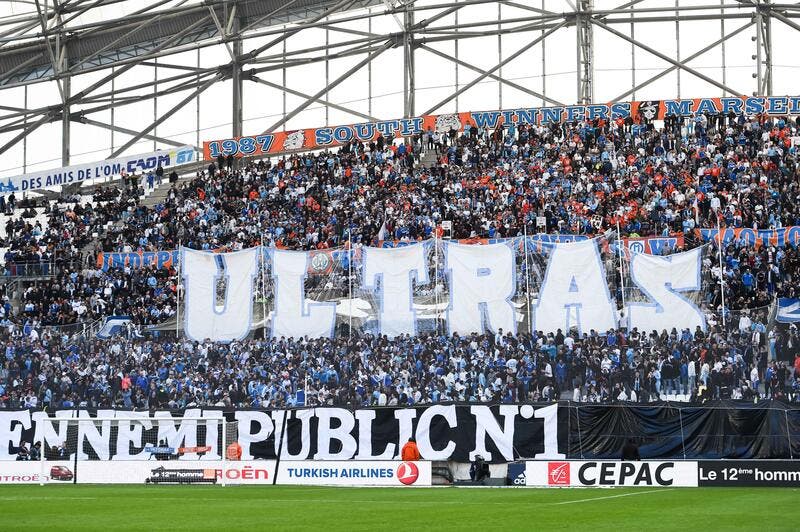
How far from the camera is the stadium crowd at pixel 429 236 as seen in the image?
3309cm

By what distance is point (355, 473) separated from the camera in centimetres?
2909

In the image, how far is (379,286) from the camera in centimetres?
4003

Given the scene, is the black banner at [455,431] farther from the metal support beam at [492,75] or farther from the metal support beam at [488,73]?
the metal support beam at [492,75]

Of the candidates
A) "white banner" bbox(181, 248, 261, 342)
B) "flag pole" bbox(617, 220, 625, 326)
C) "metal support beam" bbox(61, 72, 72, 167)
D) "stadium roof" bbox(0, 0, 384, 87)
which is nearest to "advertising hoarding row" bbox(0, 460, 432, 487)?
"white banner" bbox(181, 248, 261, 342)

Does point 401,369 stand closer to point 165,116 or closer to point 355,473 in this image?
point 355,473

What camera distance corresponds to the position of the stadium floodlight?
100 feet

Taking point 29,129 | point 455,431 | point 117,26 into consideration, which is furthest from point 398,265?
point 29,129

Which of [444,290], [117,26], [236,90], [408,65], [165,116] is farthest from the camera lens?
[165,116]

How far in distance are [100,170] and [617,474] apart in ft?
132

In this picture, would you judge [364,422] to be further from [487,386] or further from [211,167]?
[211,167]

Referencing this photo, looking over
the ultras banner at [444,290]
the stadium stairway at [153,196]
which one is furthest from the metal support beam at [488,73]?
the ultras banner at [444,290]

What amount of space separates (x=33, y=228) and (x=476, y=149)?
812 inches

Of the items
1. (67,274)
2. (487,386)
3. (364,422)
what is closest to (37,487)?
(364,422)

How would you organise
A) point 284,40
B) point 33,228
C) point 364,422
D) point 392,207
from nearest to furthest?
point 364,422
point 392,207
point 33,228
point 284,40
